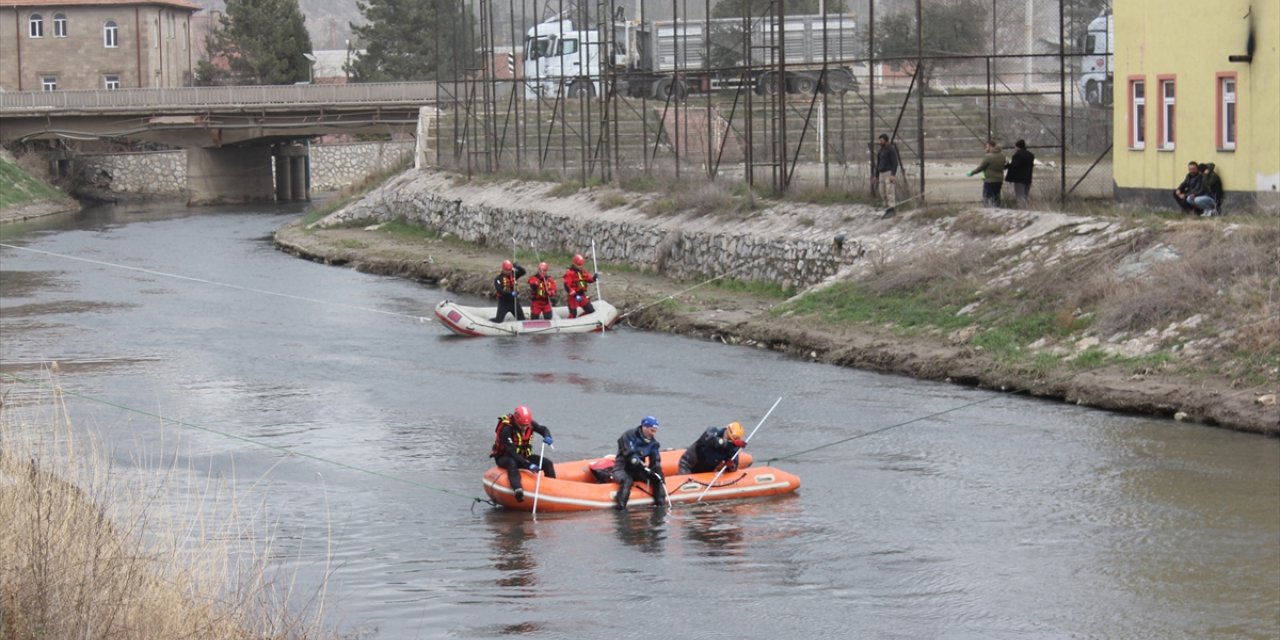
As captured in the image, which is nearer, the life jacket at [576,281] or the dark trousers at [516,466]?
the dark trousers at [516,466]

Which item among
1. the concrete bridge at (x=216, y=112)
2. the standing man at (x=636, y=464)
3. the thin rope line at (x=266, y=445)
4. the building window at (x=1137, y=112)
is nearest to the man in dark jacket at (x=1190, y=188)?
the building window at (x=1137, y=112)

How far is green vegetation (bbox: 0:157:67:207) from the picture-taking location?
6777 centimetres

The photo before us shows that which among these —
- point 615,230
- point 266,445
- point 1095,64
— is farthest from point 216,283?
point 1095,64

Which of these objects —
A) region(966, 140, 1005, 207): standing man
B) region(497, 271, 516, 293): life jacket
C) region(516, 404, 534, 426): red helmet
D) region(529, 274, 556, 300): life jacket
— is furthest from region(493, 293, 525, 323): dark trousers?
region(516, 404, 534, 426): red helmet

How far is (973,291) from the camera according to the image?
27656 mm

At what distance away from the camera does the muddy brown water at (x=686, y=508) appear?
14141 mm

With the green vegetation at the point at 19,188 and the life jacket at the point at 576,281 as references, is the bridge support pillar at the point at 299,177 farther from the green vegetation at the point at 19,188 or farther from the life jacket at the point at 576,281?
the life jacket at the point at 576,281

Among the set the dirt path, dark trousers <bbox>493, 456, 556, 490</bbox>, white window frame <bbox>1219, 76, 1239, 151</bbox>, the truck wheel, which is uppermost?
the truck wheel

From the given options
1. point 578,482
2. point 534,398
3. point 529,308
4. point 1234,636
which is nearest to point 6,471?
point 578,482

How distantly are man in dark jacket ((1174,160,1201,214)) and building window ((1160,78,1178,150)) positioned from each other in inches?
73.5

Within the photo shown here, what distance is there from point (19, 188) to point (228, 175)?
416 inches

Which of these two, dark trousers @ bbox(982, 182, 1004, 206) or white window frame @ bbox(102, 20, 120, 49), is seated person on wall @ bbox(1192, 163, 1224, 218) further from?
white window frame @ bbox(102, 20, 120, 49)

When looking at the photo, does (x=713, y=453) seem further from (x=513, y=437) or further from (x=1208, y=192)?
(x=1208, y=192)

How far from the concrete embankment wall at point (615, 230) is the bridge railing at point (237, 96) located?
15.0 meters
